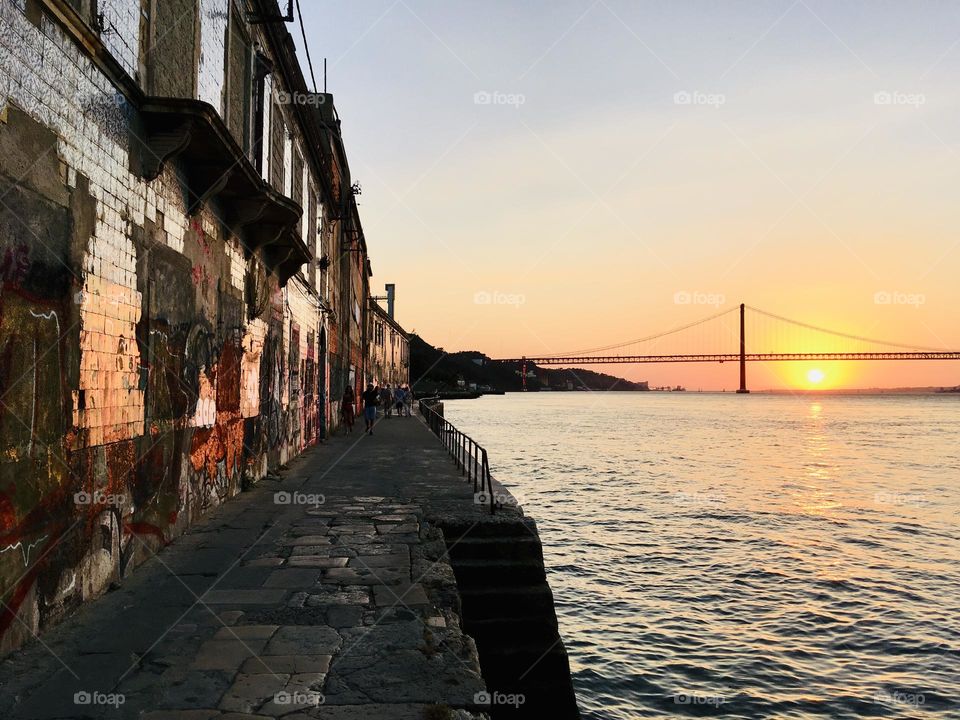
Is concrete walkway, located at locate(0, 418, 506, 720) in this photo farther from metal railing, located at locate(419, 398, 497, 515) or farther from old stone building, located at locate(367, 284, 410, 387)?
old stone building, located at locate(367, 284, 410, 387)

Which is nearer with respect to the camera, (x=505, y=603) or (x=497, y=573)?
(x=505, y=603)

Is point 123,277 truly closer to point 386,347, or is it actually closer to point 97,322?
point 97,322

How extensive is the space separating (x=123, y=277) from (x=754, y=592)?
1043 centimetres

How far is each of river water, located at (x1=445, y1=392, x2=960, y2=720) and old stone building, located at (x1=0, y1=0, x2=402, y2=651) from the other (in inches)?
211

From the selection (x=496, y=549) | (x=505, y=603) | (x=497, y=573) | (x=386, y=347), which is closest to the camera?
(x=505, y=603)

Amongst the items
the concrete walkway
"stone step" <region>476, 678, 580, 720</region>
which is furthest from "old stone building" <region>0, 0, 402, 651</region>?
"stone step" <region>476, 678, 580, 720</region>

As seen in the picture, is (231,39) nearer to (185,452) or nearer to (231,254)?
(231,254)

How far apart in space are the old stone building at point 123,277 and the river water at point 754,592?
5.36 m

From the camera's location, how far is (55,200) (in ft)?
15.6

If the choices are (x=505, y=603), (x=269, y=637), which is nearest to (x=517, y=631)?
(x=505, y=603)

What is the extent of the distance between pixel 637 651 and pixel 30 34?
8989mm

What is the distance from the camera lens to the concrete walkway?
12.0ft

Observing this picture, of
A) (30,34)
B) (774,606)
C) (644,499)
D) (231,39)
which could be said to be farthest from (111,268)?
(644,499)

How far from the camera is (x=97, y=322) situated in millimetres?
5383
